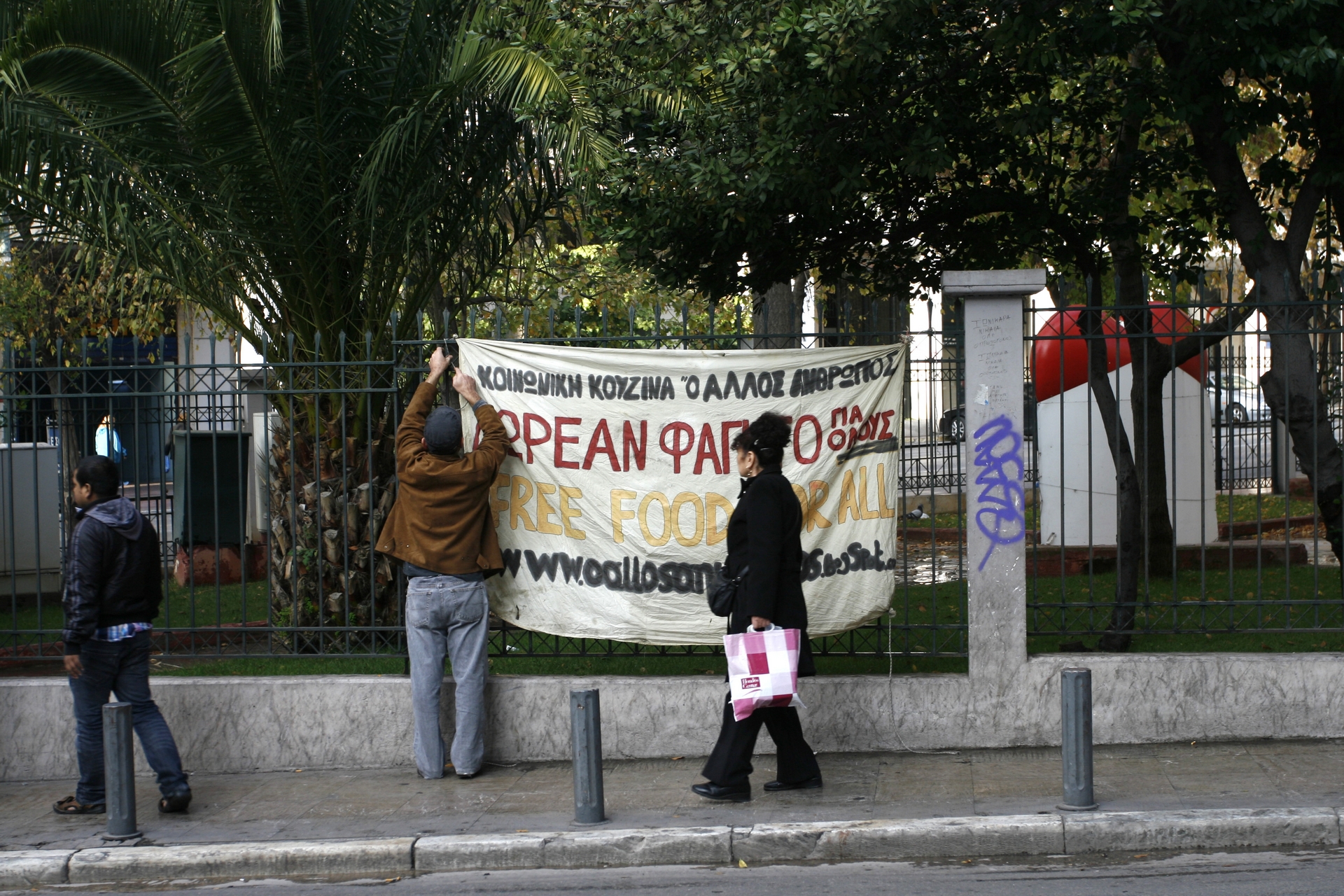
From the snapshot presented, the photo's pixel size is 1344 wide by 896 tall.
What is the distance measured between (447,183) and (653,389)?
260 cm

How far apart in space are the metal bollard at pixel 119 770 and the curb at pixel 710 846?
6.7 inches

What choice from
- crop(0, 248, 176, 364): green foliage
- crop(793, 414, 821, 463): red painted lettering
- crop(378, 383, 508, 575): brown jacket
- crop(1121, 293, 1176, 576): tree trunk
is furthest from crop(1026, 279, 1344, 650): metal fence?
crop(0, 248, 176, 364): green foliage

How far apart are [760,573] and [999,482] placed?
1734 millimetres

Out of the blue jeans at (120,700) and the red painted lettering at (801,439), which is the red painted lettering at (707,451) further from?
the blue jeans at (120,700)

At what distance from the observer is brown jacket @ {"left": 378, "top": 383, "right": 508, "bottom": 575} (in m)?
6.73

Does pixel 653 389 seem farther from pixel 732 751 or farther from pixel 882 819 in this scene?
pixel 882 819

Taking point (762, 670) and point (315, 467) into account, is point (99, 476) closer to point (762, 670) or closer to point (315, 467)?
point (315, 467)

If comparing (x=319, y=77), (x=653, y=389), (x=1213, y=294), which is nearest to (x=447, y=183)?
(x=319, y=77)

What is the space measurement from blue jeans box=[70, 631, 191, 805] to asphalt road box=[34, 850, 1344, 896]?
2.59 ft

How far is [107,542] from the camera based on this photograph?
6.29 meters

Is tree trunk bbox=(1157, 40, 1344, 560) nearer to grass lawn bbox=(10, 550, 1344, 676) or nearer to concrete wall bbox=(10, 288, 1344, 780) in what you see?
grass lawn bbox=(10, 550, 1344, 676)

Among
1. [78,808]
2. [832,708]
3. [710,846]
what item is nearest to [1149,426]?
[832,708]

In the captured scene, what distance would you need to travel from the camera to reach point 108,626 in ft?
20.8

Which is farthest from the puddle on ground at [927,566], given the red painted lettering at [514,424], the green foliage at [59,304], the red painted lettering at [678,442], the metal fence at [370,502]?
the green foliage at [59,304]
